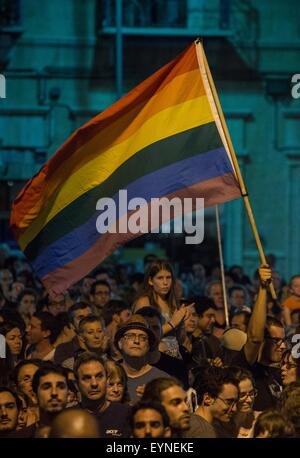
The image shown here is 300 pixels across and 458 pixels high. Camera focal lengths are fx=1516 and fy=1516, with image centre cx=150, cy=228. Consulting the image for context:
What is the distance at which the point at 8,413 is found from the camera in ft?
28.9

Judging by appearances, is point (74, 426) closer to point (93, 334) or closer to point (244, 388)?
point (244, 388)

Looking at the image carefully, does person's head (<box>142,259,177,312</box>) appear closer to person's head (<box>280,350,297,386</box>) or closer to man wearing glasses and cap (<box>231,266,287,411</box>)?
man wearing glasses and cap (<box>231,266,287,411</box>)

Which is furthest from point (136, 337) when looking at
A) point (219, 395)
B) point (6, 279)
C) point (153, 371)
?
point (6, 279)

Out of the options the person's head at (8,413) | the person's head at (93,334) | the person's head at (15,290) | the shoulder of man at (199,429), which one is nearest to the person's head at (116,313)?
the person's head at (93,334)

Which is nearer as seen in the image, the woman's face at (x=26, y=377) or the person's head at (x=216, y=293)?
the woman's face at (x=26, y=377)

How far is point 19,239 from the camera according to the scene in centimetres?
1162

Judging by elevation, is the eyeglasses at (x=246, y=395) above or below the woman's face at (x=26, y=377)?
below

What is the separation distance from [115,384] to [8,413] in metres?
0.88

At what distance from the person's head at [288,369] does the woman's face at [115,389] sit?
1349 mm

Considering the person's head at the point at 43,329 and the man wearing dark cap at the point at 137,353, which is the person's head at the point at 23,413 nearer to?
the man wearing dark cap at the point at 137,353

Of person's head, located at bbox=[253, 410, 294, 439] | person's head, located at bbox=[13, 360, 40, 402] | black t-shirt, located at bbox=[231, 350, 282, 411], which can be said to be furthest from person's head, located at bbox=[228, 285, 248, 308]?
person's head, located at bbox=[253, 410, 294, 439]

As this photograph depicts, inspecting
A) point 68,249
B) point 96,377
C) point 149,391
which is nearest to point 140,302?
point 68,249

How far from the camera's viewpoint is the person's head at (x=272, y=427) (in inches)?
306

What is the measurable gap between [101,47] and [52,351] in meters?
18.1
